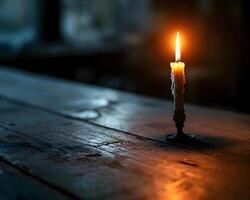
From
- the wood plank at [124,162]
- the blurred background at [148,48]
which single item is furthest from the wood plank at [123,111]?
the blurred background at [148,48]

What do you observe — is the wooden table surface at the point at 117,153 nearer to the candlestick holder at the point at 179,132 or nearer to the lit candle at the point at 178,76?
the candlestick holder at the point at 179,132

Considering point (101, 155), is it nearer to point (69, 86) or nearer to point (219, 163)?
point (219, 163)

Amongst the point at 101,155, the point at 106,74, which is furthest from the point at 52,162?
the point at 106,74

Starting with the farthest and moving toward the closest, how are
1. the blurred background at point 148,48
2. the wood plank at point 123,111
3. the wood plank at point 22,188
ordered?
the blurred background at point 148,48
the wood plank at point 123,111
the wood plank at point 22,188

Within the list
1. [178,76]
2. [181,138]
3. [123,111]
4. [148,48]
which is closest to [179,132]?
[181,138]

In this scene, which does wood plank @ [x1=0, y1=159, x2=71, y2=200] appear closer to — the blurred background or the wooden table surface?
the wooden table surface

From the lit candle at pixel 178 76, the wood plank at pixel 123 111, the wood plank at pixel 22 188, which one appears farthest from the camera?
the wood plank at pixel 123 111
